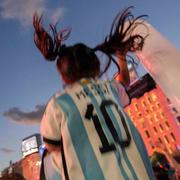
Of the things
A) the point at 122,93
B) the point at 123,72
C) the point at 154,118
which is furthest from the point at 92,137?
the point at 154,118

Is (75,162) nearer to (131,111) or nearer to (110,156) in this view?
(110,156)

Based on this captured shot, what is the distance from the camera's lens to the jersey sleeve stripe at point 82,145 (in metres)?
1.07

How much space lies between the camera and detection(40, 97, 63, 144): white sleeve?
115 centimetres

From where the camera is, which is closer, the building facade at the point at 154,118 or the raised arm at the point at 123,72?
the raised arm at the point at 123,72

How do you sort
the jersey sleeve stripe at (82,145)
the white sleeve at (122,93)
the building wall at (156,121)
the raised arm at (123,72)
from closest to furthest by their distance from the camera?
the jersey sleeve stripe at (82,145) < the white sleeve at (122,93) < the raised arm at (123,72) < the building wall at (156,121)

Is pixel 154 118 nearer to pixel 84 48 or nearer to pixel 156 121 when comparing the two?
pixel 156 121

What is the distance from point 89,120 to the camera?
1.18 metres

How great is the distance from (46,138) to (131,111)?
53986 millimetres

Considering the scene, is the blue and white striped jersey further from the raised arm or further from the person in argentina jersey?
the raised arm

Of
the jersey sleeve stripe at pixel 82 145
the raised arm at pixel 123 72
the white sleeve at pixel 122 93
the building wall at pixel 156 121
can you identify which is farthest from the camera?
the building wall at pixel 156 121

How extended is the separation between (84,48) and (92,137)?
0.51 metres

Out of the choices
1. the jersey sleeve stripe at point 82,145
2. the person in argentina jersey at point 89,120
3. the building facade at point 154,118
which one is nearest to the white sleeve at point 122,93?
the person in argentina jersey at point 89,120

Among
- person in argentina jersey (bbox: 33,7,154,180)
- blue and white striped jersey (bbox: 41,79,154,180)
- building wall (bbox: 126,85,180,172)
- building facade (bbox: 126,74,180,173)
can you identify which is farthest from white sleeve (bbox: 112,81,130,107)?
building wall (bbox: 126,85,180,172)

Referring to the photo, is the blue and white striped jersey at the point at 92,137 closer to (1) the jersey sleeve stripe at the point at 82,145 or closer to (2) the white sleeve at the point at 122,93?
(1) the jersey sleeve stripe at the point at 82,145
